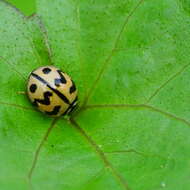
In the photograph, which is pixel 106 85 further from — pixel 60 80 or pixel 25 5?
pixel 25 5

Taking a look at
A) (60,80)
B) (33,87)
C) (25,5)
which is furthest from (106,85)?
(25,5)

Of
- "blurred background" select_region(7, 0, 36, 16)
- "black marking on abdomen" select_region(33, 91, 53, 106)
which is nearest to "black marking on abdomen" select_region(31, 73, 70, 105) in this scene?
"black marking on abdomen" select_region(33, 91, 53, 106)

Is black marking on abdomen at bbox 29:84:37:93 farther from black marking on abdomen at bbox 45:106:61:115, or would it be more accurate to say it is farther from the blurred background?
the blurred background

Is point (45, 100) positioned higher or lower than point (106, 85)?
lower

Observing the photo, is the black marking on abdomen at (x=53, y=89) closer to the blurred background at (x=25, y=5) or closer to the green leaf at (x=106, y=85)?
the green leaf at (x=106, y=85)

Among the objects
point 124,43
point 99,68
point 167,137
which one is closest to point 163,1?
point 124,43

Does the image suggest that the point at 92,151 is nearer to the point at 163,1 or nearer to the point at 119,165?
the point at 119,165
